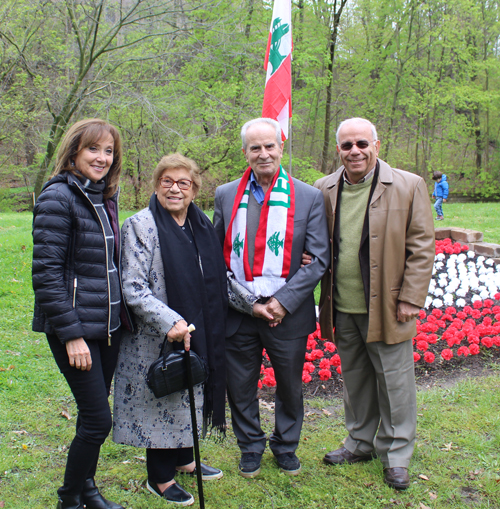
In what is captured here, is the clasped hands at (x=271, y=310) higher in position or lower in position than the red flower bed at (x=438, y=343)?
higher

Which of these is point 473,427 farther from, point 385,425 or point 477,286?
point 477,286

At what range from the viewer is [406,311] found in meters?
2.79

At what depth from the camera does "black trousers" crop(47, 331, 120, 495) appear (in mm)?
2299

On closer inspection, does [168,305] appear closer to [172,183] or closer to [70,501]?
[172,183]

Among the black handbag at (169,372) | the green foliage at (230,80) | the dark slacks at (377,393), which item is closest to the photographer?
the black handbag at (169,372)

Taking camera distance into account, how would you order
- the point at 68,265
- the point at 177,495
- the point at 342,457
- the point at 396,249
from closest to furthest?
the point at 68,265, the point at 177,495, the point at 396,249, the point at 342,457

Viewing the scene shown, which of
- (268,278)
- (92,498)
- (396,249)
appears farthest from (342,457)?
(92,498)

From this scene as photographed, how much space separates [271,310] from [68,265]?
113 cm

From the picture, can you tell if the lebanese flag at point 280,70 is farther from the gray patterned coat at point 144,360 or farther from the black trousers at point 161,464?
the black trousers at point 161,464

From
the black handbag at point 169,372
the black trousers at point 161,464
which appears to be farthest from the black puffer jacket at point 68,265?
the black trousers at point 161,464

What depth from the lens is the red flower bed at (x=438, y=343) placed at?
168 inches

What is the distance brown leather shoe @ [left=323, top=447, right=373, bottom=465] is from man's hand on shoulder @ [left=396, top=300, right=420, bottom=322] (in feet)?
3.25

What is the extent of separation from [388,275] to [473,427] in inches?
59.5

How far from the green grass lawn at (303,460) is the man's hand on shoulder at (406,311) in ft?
3.23
